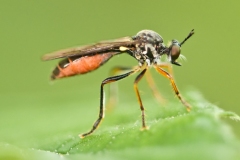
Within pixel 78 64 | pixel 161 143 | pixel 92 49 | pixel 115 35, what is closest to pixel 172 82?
pixel 92 49

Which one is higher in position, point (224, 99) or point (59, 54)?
point (224, 99)

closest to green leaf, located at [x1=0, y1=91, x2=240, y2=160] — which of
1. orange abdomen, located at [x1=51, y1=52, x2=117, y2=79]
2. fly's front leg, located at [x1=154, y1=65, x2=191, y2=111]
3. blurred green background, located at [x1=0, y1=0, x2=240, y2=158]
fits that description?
fly's front leg, located at [x1=154, y1=65, x2=191, y2=111]

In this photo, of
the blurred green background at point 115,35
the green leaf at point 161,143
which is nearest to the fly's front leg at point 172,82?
the green leaf at point 161,143

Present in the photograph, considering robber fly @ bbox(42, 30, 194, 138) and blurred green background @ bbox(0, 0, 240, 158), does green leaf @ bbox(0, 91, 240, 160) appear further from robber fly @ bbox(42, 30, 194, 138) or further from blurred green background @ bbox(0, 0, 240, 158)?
blurred green background @ bbox(0, 0, 240, 158)

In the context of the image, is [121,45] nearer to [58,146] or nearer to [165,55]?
[165,55]

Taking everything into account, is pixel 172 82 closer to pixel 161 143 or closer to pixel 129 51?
pixel 129 51

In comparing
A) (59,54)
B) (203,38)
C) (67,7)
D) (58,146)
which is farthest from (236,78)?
(58,146)

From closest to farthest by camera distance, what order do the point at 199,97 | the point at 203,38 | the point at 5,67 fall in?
the point at 199,97 → the point at 5,67 → the point at 203,38
